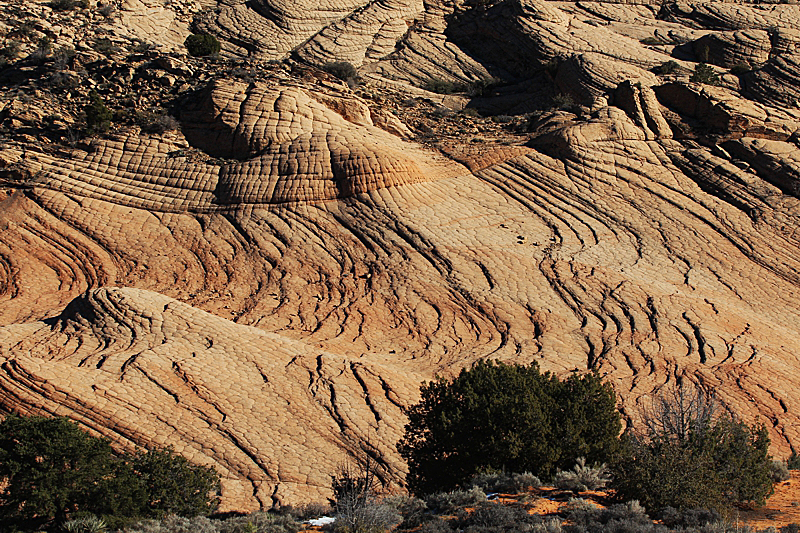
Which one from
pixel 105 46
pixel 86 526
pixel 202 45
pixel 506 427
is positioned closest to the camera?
pixel 86 526

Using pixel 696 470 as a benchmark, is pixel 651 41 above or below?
above

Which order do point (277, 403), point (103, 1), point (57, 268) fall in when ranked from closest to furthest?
1. point (277, 403)
2. point (57, 268)
3. point (103, 1)

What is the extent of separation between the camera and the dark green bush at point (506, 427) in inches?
637

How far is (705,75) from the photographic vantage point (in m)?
36.9

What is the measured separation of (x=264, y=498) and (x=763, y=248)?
1925 centimetres

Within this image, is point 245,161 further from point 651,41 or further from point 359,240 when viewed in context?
point 651,41

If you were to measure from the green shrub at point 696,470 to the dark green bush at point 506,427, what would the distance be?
0.99m

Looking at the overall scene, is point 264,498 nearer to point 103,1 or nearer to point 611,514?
point 611,514

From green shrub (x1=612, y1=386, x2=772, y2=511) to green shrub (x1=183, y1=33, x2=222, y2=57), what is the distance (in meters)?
30.7

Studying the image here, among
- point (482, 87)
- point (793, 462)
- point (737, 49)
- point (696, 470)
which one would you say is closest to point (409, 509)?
point (696, 470)

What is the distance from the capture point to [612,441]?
1700 centimetres

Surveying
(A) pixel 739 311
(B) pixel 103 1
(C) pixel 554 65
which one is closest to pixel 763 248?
(A) pixel 739 311

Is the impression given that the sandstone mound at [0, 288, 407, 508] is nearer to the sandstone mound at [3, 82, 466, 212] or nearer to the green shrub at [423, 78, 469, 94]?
the sandstone mound at [3, 82, 466, 212]

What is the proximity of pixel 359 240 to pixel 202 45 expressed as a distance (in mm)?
17691
